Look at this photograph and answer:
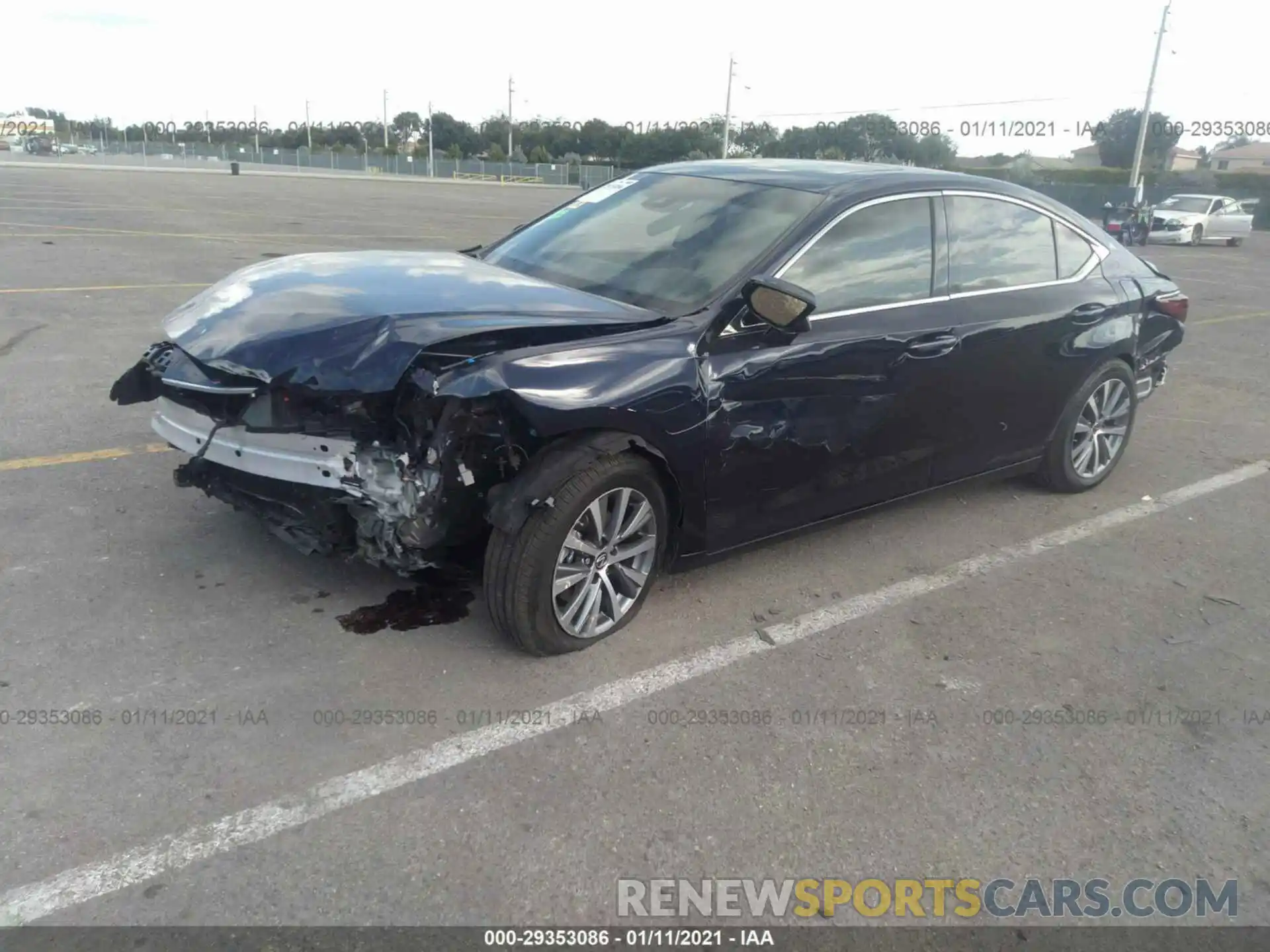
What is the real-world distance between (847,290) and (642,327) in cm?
102

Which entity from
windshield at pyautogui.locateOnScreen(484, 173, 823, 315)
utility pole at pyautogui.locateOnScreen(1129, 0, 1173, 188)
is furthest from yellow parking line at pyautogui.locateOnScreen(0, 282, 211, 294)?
utility pole at pyautogui.locateOnScreen(1129, 0, 1173, 188)

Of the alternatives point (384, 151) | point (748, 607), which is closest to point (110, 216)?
point (748, 607)

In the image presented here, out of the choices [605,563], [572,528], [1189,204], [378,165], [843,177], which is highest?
[378,165]

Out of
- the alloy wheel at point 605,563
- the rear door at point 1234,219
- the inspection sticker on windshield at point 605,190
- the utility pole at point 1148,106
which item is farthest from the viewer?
Answer: the utility pole at point 1148,106

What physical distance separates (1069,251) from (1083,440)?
3.46ft

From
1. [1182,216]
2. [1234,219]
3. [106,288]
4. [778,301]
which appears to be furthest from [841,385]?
[1234,219]

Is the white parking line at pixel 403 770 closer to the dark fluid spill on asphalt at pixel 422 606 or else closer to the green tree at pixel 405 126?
the dark fluid spill on asphalt at pixel 422 606

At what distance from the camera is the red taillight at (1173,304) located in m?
5.71

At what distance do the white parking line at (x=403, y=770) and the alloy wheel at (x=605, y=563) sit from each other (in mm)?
280

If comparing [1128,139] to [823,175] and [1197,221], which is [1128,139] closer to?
[1197,221]

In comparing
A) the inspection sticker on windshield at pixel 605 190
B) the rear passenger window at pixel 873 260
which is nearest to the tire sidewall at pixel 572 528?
the rear passenger window at pixel 873 260

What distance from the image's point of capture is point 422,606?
12.6ft

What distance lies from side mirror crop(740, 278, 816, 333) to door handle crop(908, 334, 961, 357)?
822mm

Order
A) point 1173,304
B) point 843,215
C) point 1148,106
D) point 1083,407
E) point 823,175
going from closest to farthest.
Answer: point 843,215 → point 823,175 → point 1083,407 → point 1173,304 → point 1148,106
